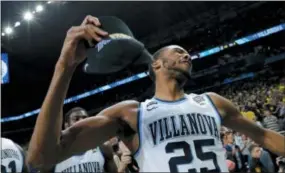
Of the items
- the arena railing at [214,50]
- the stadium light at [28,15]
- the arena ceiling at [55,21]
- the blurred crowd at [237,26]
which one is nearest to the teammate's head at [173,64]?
→ the arena ceiling at [55,21]

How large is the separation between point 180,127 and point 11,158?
5.71 ft

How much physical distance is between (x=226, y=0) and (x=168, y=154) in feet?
48.6

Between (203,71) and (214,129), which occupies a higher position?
(203,71)

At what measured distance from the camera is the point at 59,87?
145 cm

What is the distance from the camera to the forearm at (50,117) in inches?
56.9

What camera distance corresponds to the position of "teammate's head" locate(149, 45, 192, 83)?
2.41 metres

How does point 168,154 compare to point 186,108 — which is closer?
point 168,154

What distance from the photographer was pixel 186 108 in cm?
222

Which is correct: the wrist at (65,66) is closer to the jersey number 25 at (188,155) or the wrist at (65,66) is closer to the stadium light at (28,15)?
the jersey number 25 at (188,155)


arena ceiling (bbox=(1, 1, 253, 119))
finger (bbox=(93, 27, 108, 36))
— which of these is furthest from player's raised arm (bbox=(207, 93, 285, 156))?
arena ceiling (bbox=(1, 1, 253, 119))

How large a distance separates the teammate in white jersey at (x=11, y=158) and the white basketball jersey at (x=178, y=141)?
154 centimetres

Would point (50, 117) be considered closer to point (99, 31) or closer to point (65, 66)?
point (65, 66)

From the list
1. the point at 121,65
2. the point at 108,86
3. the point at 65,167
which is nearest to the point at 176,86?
the point at 121,65

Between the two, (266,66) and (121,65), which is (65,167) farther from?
(266,66)
